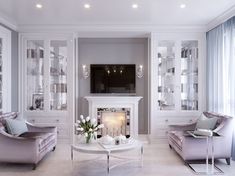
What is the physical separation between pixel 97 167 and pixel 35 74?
3034mm

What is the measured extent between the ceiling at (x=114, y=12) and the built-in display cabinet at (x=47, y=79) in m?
0.54

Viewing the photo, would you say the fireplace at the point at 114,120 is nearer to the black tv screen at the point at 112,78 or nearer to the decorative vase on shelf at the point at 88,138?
the black tv screen at the point at 112,78

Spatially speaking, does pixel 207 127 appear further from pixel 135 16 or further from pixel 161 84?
pixel 135 16

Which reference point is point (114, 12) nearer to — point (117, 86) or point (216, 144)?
point (117, 86)

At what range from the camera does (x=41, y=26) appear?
21.0 ft

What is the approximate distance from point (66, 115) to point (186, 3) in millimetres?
3690

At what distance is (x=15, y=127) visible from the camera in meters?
5.04

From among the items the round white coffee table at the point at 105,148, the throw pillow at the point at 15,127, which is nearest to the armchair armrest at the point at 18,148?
the throw pillow at the point at 15,127

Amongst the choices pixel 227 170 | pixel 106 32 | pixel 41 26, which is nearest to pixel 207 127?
pixel 227 170

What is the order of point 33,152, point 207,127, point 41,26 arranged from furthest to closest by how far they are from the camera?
point 41,26 < point 207,127 < point 33,152

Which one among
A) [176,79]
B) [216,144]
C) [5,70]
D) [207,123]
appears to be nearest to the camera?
[216,144]

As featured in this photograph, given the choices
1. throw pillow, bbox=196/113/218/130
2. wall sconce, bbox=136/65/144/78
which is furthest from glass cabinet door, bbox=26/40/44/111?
throw pillow, bbox=196/113/218/130

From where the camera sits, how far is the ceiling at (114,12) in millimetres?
4707

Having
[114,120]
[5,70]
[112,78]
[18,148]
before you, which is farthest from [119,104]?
[18,148]
